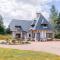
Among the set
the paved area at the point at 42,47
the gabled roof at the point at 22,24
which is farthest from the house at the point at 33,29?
the paved area at the point at 42,47

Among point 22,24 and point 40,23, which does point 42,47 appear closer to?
point 40,23

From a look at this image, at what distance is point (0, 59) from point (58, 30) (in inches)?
1580

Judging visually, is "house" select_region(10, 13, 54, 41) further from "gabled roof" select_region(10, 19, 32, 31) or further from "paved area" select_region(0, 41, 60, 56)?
"paved area" select_region(0, 41, 60, 56)

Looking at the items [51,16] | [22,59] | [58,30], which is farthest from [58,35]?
[22,59]

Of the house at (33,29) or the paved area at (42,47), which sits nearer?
the paved area at (42,47)

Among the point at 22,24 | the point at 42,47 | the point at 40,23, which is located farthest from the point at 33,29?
the point at 42,47

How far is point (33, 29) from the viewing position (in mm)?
42000

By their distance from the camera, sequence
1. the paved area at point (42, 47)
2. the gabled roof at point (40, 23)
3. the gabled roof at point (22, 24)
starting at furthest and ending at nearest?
the gabled roof at point (22, 24), the gabled roof at point (40, 23), the paved area at point (42, 47)

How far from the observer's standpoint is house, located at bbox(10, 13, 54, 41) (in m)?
41.8

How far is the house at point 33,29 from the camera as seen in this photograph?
1644 inches

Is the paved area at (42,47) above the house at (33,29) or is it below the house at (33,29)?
below

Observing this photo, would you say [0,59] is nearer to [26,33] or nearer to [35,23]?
[35,23]

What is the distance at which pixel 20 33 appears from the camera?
47312 millimetres

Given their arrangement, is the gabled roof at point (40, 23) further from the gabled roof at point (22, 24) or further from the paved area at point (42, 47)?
the paved area at point (42, 47)
